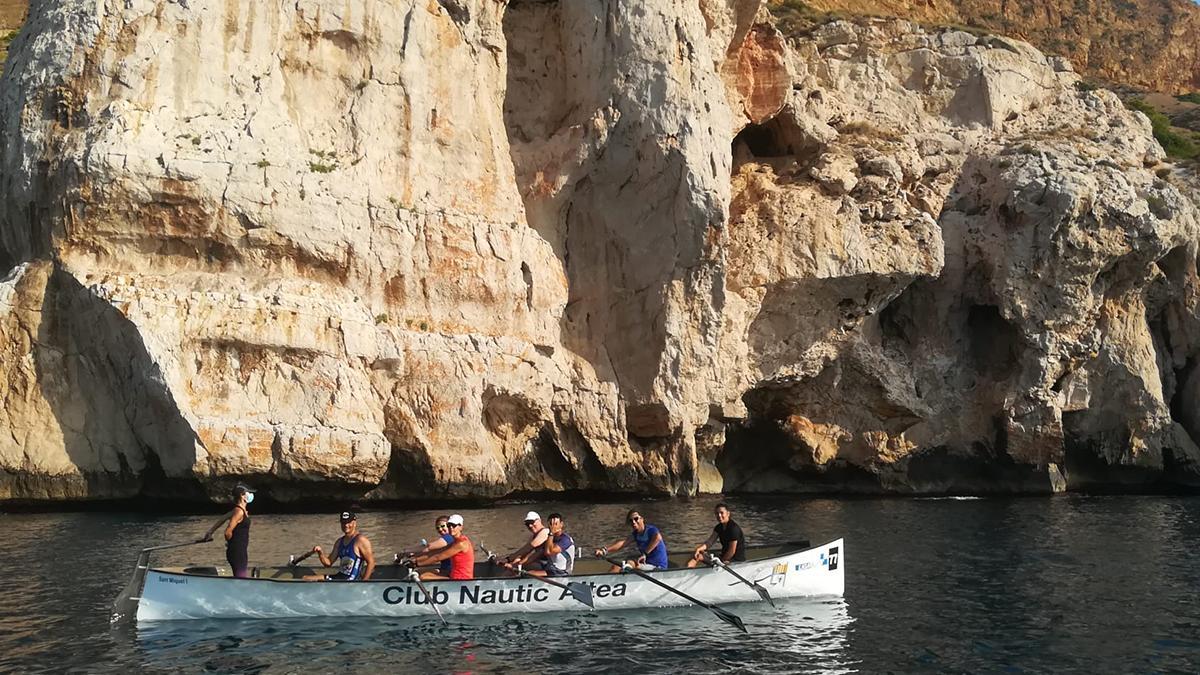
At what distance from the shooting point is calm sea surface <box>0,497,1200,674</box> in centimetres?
1316

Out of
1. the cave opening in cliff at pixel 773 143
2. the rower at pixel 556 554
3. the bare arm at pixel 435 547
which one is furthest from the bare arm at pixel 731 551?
the cave opening in cliff at pixel 773 143

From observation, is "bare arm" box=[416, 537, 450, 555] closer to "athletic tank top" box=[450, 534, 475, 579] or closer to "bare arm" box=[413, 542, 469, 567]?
"bare arm" box=[413, 542, 469, 567]

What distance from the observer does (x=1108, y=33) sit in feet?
274

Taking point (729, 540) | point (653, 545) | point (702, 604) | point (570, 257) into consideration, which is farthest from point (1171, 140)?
point (702, 604)

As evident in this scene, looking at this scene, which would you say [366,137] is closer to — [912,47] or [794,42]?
[794,42]

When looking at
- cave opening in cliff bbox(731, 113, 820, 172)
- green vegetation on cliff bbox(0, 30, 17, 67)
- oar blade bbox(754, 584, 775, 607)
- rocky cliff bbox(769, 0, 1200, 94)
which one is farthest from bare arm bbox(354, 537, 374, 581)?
rocky cliff bbox(769, 0, 1200, 94)

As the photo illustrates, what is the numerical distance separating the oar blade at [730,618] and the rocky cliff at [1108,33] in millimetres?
65818

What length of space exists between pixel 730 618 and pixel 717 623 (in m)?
0.47

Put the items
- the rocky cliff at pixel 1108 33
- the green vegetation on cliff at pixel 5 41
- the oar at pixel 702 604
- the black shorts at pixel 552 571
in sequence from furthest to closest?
the rocky cliff at pixel 1108 33 → the green vegetation on cliff at pixel 5 41 → the black shorts at pixel 552 571 → the oar at pixel 702 604

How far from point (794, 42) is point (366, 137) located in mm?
17988

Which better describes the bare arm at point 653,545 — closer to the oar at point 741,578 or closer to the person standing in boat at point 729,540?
the person standing in boat at point 729,540

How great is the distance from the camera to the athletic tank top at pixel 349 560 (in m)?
16.0

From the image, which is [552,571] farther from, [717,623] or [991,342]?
[991,342]

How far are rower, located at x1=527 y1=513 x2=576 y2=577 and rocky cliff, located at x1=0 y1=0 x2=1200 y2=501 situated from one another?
11436 millimetres
